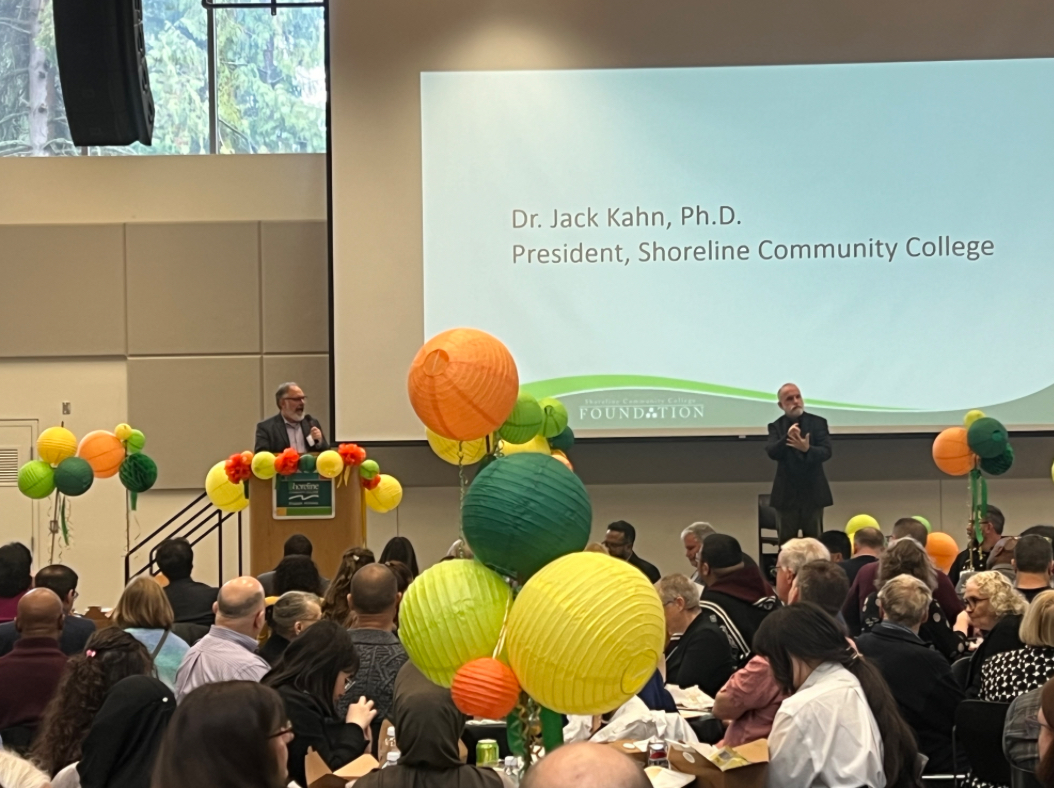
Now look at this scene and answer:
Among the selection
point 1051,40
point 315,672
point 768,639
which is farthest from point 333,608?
point 1051,40

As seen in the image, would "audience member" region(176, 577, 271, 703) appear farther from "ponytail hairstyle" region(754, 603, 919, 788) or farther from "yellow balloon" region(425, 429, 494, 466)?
"ponytail hairstyle" region(754, 603, 919, 788)

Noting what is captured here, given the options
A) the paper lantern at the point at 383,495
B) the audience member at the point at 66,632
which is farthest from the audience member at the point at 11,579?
the paper lantern at the point at 383,495

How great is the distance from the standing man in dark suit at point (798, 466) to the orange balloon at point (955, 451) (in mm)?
682

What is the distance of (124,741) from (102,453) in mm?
5344

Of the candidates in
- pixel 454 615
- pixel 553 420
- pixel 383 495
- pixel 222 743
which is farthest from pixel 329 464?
pixel 222 743

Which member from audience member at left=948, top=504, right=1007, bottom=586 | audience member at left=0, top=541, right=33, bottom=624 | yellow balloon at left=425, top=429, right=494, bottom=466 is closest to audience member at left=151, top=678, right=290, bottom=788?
yellow balloon at left=425, top=429, right=494, bottom=466

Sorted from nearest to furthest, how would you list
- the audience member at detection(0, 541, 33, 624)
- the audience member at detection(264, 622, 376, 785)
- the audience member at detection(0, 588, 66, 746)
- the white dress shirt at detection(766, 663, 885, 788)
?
the white dress shirt at detection(766, 663, 885, 788), the audience member at detection(264, 622, 376, 785), the audience member at detection(0, 588, 66, 746), the audience member at detection(0, 541, 33, 624)

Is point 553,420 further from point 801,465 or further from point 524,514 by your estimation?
point 524,514

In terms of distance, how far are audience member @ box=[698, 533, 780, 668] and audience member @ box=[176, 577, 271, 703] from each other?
66.3 inches

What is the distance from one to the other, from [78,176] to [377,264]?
2720 mm

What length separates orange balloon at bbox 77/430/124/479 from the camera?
808 cm

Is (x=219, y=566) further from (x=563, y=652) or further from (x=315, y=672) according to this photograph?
(x=563, y=652)

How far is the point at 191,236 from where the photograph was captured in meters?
10.1

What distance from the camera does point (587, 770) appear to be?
1.43 metres
